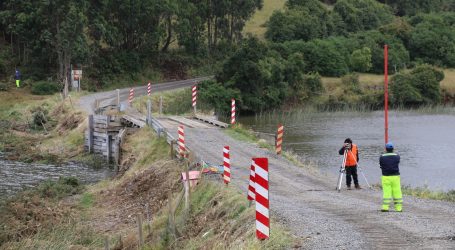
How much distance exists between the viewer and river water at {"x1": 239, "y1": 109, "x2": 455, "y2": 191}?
31.0 metres

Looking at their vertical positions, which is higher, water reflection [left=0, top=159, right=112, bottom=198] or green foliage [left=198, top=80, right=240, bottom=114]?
green foliage [left=198, top=80, right=240, bottom=114]

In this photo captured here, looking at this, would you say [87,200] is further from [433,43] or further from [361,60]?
[433,43]

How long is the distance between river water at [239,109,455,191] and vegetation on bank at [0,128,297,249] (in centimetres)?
904

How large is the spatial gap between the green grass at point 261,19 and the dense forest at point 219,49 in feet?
11.0

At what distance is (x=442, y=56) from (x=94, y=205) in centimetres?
8033

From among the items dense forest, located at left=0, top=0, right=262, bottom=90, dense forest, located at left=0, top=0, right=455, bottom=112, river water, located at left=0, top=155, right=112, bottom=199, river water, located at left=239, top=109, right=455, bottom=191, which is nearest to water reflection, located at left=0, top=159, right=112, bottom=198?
river water, located at left=0, top=155, right=112, bottom=199

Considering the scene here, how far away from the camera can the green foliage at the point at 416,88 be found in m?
72.9

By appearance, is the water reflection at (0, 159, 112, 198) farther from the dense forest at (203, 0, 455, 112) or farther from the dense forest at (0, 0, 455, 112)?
the dense forest at (203, 0, 455, 112)

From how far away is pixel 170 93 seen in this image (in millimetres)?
54625

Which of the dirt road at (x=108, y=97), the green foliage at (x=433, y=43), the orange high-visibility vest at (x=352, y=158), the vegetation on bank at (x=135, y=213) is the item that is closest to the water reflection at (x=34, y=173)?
the vegetation on bank at (x=135, y=213)

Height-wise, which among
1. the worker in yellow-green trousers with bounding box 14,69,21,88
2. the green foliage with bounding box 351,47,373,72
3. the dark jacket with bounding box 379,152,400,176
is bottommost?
the dark jacket with bounding box 379,152,400,176

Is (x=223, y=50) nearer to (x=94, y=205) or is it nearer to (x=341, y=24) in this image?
(x=341, y=24)

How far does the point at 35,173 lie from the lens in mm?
30516

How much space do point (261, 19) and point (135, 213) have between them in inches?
3407
